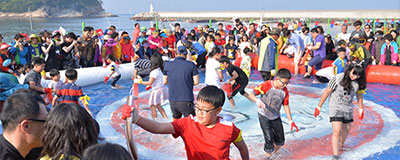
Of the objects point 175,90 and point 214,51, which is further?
point 214,51

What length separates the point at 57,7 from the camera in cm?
11606

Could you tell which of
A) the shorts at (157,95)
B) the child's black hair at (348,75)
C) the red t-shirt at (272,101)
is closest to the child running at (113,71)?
the shorts at (157,95)

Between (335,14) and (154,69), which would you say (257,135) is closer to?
(154,69)

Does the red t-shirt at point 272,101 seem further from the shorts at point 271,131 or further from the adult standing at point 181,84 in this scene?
the adult standing at point 181,84

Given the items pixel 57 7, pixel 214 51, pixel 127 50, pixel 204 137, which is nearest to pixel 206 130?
pixel 204 137

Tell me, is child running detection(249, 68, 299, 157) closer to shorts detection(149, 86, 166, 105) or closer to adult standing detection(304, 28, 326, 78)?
shorts detection(149, 86, 166, 105)

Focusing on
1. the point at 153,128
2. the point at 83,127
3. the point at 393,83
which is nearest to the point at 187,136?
the point at 153,128

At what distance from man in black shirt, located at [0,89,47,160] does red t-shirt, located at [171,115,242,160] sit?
3.37 ft

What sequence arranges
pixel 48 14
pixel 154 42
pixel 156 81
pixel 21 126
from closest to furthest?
pixel 21 126 < pixel 156 81 < pixel 154 42 < pixel 48 14

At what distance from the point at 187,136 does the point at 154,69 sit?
3708 millimetres

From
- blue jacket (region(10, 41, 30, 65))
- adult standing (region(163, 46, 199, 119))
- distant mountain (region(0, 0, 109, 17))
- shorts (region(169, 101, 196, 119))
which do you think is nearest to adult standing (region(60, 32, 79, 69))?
blue jacket (region(10, 41, 30, 65))

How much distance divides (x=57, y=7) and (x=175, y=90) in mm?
122406

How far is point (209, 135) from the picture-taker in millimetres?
2904

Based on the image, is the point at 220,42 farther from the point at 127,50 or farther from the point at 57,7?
the point at 57,7
